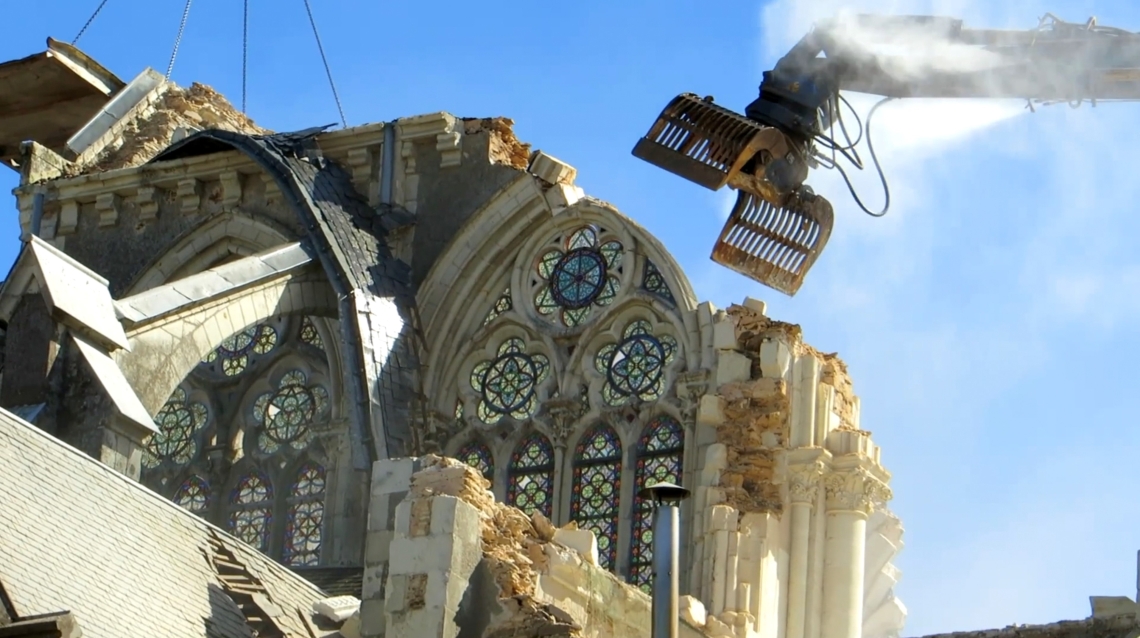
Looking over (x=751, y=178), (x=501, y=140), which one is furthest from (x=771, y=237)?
(x=501, y=140)

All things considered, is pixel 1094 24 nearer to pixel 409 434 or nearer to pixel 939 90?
pixel 939 90

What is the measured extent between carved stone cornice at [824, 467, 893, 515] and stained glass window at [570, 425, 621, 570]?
2.29 m

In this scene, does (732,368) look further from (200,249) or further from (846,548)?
(200,249)

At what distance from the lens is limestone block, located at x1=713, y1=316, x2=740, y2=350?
31.8 m

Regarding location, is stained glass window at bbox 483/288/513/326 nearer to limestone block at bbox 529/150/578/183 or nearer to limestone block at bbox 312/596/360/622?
limestone block at bbox 529/150/578/183

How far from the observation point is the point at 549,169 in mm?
33688

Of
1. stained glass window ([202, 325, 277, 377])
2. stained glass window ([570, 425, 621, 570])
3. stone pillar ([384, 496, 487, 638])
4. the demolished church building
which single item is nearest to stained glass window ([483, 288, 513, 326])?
the demolished church building

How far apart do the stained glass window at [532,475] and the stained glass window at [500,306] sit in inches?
59.8

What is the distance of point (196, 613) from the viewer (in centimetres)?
2573

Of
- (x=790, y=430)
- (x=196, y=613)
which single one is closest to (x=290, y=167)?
(x=790, y=430)

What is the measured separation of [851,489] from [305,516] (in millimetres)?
6536

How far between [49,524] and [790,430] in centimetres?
897

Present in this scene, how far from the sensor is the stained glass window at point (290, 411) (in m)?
35.0

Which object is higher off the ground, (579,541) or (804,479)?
(804,479)
